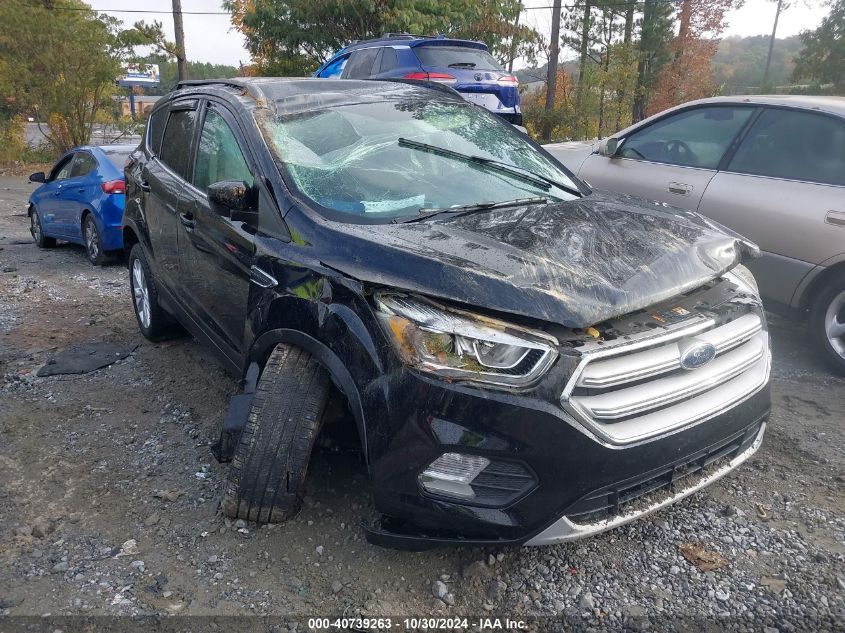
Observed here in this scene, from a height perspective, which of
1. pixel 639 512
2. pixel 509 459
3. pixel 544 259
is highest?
pixel 544 259

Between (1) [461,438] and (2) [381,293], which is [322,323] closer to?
(2) [381,293]

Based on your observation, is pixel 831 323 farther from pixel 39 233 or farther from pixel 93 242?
pixel 39 233

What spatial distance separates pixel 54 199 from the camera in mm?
8539

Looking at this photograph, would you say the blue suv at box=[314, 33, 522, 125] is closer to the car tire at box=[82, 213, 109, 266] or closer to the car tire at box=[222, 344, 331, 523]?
the car tire at box=[82, 213, 109, 266]

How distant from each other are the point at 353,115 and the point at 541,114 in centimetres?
1855

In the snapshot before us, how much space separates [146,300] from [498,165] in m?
2.95

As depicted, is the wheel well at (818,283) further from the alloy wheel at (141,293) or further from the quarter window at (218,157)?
the alloy wheel at (141,293)

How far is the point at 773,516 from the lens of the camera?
2854 mm

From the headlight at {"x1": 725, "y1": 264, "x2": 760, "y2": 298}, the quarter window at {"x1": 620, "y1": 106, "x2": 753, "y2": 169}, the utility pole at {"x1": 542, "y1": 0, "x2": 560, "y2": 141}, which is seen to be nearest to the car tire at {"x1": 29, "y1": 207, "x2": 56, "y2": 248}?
the quarter window at {"x1": 620, "y1": 106, "x2": 753, "y2": 169}

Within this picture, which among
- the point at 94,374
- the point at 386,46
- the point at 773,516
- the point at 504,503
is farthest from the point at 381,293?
the point at 386,46

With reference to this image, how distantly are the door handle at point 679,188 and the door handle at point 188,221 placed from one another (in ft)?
11.4

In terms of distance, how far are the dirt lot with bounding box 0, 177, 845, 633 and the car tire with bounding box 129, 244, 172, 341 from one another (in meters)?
1.00

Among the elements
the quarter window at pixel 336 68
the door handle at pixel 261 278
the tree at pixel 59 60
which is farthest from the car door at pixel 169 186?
the tree at pixel 59 60

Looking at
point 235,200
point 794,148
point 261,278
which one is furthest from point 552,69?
point 261,278
